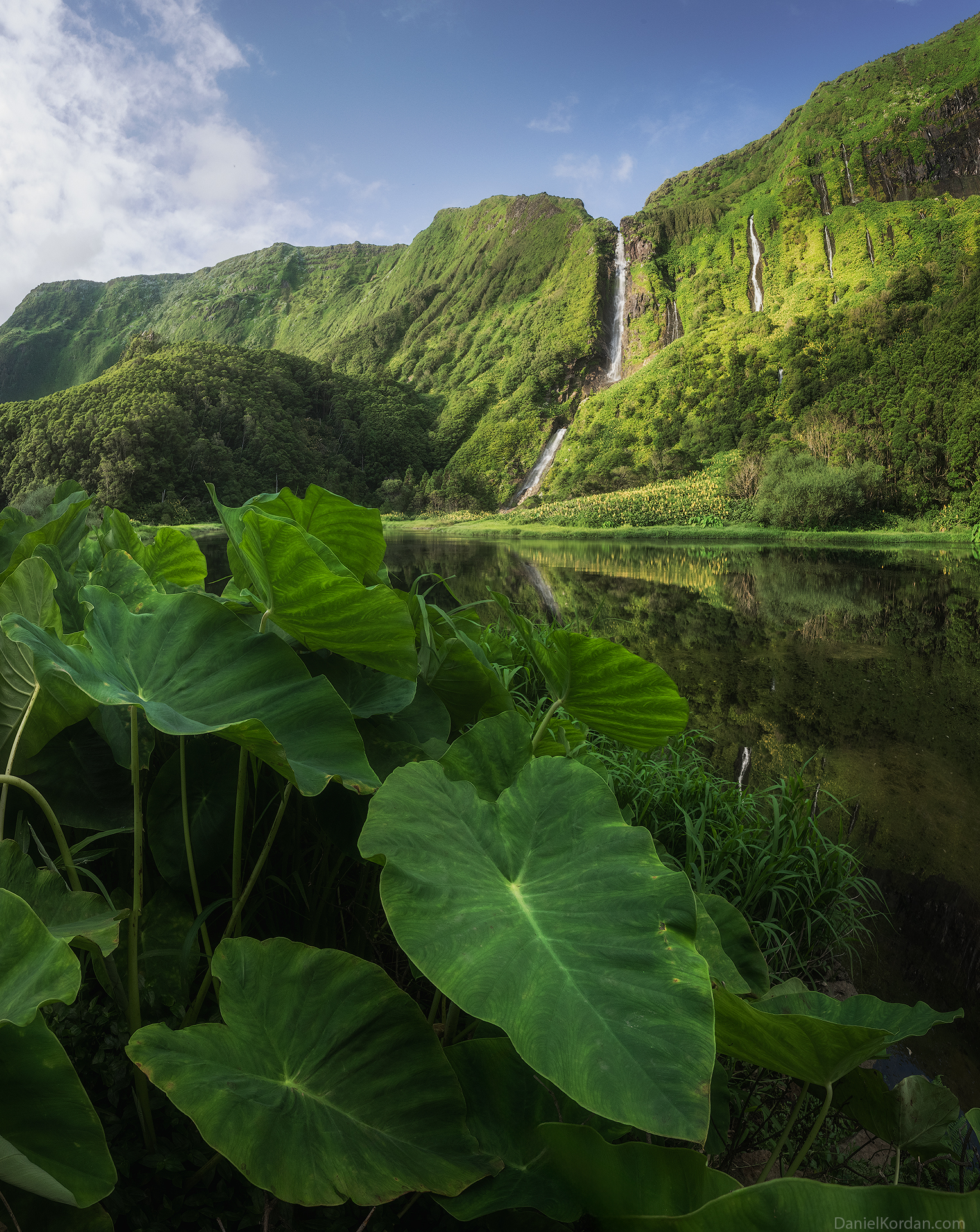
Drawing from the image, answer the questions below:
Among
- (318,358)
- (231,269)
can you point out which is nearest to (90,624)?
(318,358)

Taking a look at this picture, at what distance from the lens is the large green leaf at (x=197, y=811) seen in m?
0.76

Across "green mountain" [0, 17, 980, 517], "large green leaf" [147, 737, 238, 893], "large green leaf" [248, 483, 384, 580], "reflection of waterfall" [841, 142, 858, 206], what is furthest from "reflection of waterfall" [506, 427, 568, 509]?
"large green leaf" [147, 737, 238, 893]

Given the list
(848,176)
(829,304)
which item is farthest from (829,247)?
(829,304)

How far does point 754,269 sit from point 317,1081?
145 ft

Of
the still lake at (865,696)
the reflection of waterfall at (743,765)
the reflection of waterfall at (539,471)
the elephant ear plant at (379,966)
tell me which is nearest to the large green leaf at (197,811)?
the elephant ear plant at (379,966)

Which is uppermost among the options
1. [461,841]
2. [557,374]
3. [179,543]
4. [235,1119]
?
[557,374]

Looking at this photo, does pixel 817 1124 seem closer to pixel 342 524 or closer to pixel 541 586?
pixel 342 524

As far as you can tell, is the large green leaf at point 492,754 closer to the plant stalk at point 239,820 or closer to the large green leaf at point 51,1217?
the plant stalk at point 239,820

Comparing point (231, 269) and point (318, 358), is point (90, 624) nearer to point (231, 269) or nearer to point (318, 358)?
point (318, 358)

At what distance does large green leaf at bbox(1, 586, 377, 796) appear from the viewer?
54 cm

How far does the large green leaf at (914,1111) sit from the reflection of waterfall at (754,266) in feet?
133

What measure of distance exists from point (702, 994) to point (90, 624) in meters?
0.62

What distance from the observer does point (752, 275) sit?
35812 mm

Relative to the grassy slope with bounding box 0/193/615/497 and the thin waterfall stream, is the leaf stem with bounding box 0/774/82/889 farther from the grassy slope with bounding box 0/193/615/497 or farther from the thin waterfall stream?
the grassy slope with bounding box 0/193/615/497
